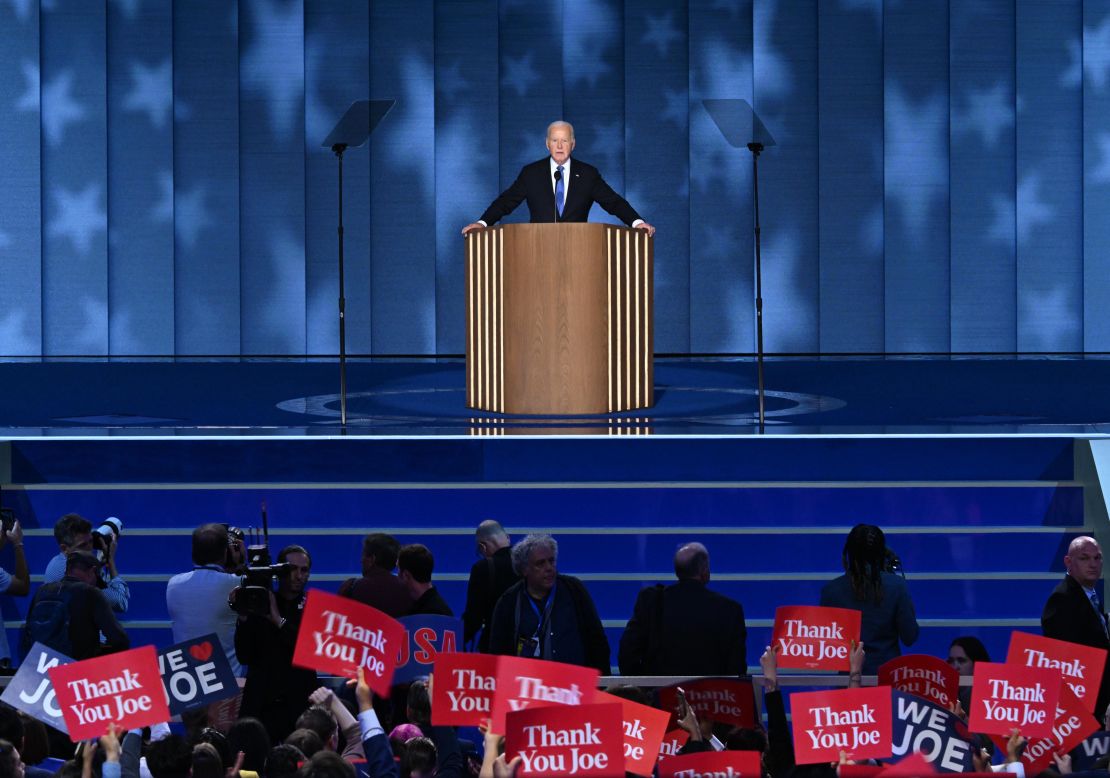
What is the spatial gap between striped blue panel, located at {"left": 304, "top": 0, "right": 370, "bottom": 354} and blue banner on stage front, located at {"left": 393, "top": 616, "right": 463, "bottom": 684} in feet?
32.3

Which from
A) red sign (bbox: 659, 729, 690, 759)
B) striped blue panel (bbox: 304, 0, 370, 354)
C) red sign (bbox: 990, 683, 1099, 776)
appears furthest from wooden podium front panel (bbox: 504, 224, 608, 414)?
striped blue panel (bbox: 304, 0, 370, 354)

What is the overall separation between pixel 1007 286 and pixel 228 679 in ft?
38.6

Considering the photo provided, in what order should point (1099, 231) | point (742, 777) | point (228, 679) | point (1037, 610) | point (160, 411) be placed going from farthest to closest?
point (1099, 231) → point (160, 411) → point (1037, 610) → point (228, 679) → point (742, 777)

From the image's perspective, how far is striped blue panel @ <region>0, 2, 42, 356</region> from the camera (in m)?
14.9

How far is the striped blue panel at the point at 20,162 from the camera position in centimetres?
1491

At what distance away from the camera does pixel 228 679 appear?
4359 mm

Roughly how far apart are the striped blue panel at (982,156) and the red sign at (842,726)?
1133cm

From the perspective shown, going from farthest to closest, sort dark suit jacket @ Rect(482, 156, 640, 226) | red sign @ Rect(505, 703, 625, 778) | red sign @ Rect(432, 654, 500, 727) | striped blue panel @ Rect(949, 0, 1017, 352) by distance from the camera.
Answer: striped blue panel @ Rect(949, 0, 1017, 352) → dark suit jacket @ Rect(482, 156, 640, 226) → red sign @ Rect(432, 654, 500, 727) → red sign @ Rect(505, 703, 625, 778)

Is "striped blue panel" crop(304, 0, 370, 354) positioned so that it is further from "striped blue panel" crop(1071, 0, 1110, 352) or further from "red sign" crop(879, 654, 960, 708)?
"red sign" crop(879, 654, 960, 708)

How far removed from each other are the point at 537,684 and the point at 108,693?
1.07m

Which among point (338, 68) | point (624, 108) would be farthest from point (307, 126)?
point (624, 108)

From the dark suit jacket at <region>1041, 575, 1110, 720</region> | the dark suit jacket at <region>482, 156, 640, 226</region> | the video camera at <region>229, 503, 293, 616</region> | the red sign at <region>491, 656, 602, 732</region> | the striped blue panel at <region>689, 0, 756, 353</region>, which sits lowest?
the dark suit jacket at <region>1041, 575, 1110, 720</region>

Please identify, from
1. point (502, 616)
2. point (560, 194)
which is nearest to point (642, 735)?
point (502, 616)

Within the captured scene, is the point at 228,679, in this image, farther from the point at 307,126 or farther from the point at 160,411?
the point at 307,126
